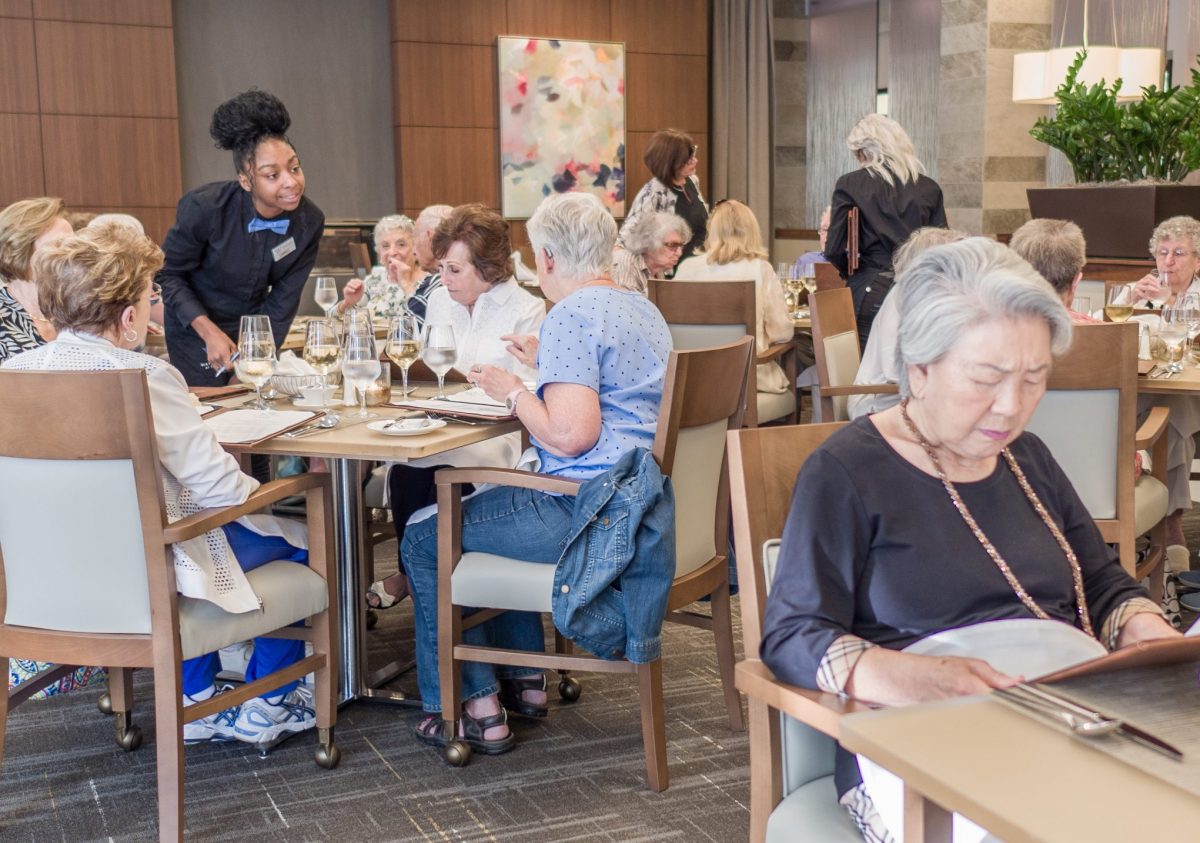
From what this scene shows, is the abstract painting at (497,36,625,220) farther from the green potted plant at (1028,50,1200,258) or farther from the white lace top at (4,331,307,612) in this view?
the white lace top at (4,331,307,612)

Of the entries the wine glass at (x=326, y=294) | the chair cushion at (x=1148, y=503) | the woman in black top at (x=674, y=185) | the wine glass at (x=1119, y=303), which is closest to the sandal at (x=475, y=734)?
the chair cushion at (x=1148, y=503)

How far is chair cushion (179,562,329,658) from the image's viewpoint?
8.41 ft

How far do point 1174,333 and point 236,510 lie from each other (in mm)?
2629

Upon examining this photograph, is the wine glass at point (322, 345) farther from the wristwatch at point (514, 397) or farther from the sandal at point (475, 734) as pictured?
the sandal at point (475, 734)

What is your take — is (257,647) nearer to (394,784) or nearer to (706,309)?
(394,784)

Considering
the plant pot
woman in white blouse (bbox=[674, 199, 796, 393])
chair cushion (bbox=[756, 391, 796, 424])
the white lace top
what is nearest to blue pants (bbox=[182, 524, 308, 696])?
the white lace top

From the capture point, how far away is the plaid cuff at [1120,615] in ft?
Answer: 5.75

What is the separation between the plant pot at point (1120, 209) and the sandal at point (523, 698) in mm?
4771

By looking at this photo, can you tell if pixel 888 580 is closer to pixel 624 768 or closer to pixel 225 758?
pixel 624 768

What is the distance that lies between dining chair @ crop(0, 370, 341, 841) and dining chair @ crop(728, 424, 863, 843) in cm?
119

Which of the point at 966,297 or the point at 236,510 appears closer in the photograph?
the point at 966,297

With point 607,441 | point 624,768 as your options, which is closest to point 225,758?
point 624,768

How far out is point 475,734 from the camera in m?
3.07

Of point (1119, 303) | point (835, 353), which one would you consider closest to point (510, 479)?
point (835, 353)
